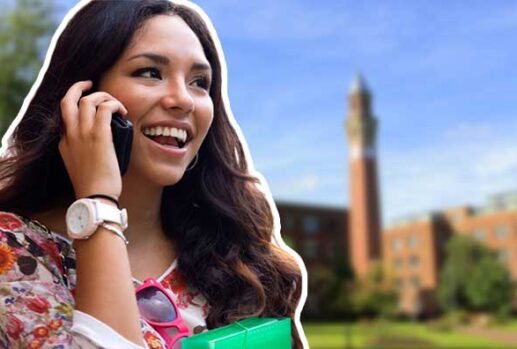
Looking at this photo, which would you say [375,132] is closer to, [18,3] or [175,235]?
[18,3]

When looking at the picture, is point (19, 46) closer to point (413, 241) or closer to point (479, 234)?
point (479, 234)

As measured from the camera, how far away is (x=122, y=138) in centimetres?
92

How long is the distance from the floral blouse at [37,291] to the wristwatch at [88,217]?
0.29ft

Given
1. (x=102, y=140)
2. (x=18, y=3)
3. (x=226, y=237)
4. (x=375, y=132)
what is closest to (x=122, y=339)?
(x=102, y=140)

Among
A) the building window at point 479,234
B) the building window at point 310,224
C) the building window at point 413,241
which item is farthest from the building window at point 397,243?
the building window at point 310,224

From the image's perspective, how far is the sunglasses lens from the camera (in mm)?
988

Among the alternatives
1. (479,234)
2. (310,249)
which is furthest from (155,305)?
(479,234)

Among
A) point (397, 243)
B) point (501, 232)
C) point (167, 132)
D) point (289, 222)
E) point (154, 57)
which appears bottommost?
point (397, 243)

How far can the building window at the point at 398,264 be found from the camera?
1674 inches

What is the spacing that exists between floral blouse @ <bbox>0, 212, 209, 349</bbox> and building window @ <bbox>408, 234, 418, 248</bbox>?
139 ft

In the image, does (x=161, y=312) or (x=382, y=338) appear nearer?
(x=161, y=312)

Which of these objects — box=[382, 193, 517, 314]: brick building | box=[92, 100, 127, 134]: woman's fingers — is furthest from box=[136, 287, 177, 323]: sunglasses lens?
box=[382, 193, 517, 314]: brick building

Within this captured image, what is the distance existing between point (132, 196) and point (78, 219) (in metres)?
0.19

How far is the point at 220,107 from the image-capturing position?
3.92ft
